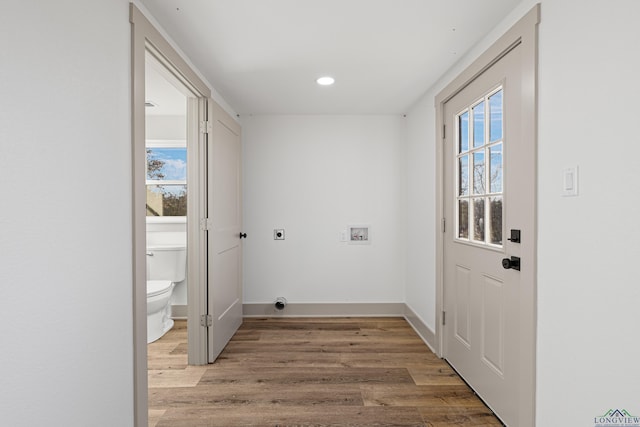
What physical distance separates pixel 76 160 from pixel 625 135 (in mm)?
1844

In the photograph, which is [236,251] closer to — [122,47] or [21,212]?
[122,47]

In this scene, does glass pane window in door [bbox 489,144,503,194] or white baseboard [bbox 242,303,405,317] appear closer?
glass pane window in door [bbox 489,144,503,194]

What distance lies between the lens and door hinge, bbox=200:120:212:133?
260cm

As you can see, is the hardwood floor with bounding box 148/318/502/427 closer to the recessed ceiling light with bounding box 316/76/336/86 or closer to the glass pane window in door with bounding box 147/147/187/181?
the glass pane window in door with bounding box 147/147/187/181

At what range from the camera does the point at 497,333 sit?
191 cm

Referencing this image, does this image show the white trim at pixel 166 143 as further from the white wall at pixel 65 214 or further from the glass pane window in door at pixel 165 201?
the white wall at pixel 65 214

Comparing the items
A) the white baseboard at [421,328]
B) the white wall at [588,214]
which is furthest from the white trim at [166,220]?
the white wall at [588,214]

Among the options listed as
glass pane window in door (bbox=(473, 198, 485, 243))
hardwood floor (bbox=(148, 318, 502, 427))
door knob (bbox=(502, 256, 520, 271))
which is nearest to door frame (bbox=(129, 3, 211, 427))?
hardwood floor (bbox=(148, 318, 502, 427))

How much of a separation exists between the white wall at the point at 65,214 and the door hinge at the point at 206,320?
1.08 metres

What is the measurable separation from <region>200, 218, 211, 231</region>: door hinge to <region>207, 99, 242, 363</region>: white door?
2 cm

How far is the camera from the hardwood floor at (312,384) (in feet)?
6.37

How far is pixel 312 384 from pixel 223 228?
4.75 ft

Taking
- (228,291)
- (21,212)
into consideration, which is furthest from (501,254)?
(228,291)

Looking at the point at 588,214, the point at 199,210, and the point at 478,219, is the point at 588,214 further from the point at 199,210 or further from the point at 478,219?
the point at 199,210
